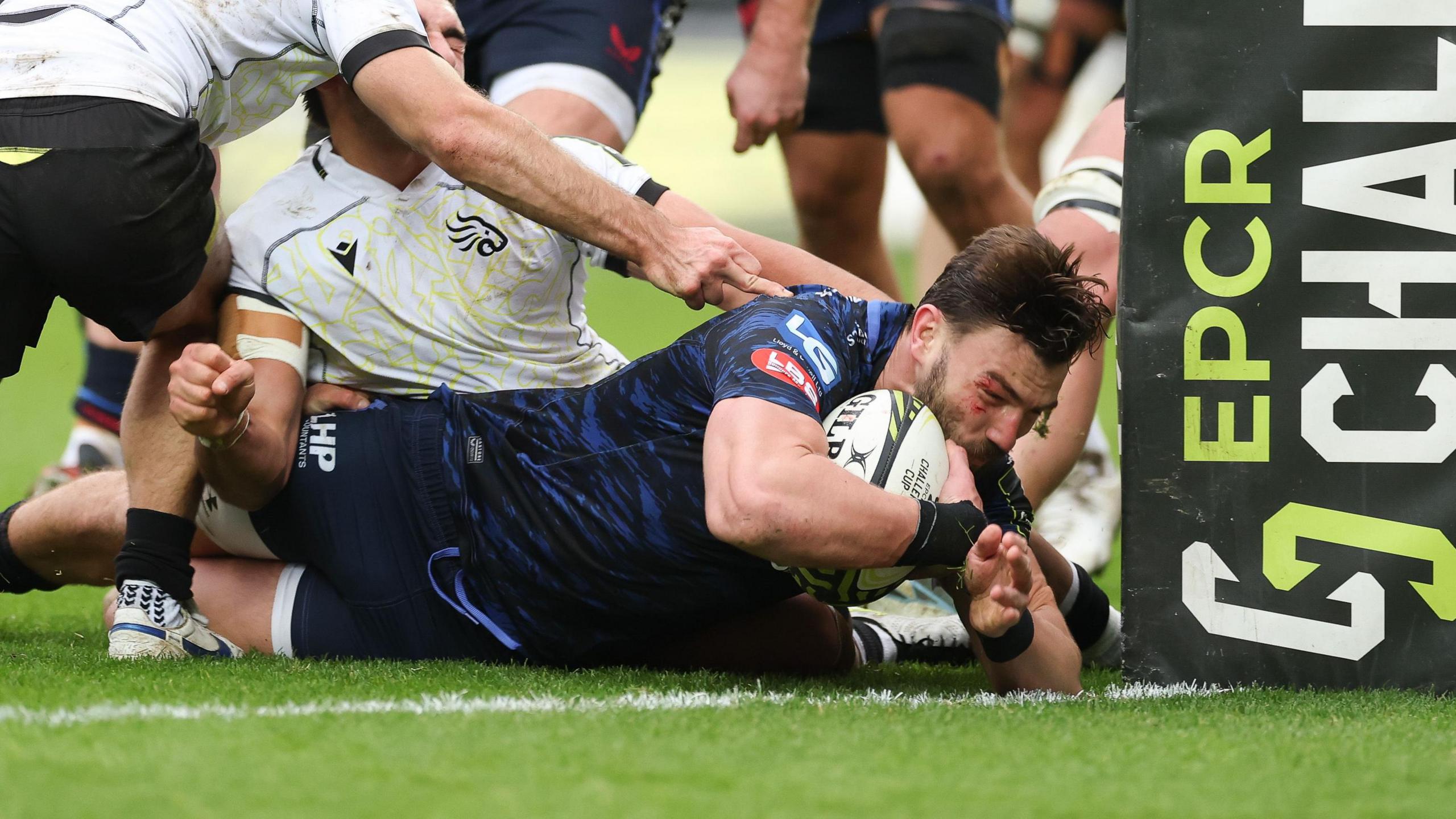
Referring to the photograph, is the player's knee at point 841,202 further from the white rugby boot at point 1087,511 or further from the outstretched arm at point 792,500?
the outstretched arm at point 792,500

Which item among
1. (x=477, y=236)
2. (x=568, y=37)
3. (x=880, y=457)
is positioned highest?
(x=568, y=37)

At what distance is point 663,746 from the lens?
85.9 inches

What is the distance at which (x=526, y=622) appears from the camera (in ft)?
10.2

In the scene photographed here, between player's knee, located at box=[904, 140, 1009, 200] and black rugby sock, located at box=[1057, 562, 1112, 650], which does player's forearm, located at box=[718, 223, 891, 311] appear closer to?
black rugby sock, located at box=[1057, 562, 1112, 650]

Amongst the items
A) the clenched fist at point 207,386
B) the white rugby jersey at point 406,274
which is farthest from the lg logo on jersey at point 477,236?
the clenched fist at point 207,386

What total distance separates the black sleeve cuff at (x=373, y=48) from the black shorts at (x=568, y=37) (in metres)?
1.43

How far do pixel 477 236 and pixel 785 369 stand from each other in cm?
100

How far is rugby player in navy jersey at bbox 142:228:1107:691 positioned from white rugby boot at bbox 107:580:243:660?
0.36 feet

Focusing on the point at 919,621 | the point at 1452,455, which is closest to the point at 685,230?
the point at 919,621

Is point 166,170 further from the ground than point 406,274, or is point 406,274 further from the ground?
point 166,170

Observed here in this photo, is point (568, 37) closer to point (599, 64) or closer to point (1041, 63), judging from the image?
point (599, 64)

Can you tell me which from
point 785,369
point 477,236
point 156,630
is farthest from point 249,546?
point 785,369

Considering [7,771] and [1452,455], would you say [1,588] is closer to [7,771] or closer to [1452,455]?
[7,771]

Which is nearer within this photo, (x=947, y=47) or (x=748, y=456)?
(x=748, y=456)
